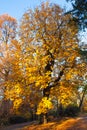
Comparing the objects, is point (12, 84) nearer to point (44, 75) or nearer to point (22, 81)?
point (22, 81)

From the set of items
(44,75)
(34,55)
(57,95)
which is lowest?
(57,95)

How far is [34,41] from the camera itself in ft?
88.7

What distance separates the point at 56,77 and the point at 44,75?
1.62 m

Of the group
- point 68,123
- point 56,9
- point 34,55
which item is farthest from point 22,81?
point 56,9

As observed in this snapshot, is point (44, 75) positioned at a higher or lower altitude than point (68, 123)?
higher

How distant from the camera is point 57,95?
26.4 m

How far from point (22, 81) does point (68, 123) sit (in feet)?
18.4

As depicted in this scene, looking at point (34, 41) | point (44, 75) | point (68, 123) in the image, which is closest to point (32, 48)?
A: point (34, 41)

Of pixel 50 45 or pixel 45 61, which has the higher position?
pixel 50 45

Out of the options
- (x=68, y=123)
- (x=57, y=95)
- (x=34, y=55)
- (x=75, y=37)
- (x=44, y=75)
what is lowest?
(x=68, y=123)

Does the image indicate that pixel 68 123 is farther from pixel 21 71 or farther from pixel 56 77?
pixel 21 71

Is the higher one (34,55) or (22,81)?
(34,55)

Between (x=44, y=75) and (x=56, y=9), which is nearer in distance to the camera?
(x=44, y=75)

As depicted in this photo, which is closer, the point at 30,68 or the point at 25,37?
the point at 30,68
